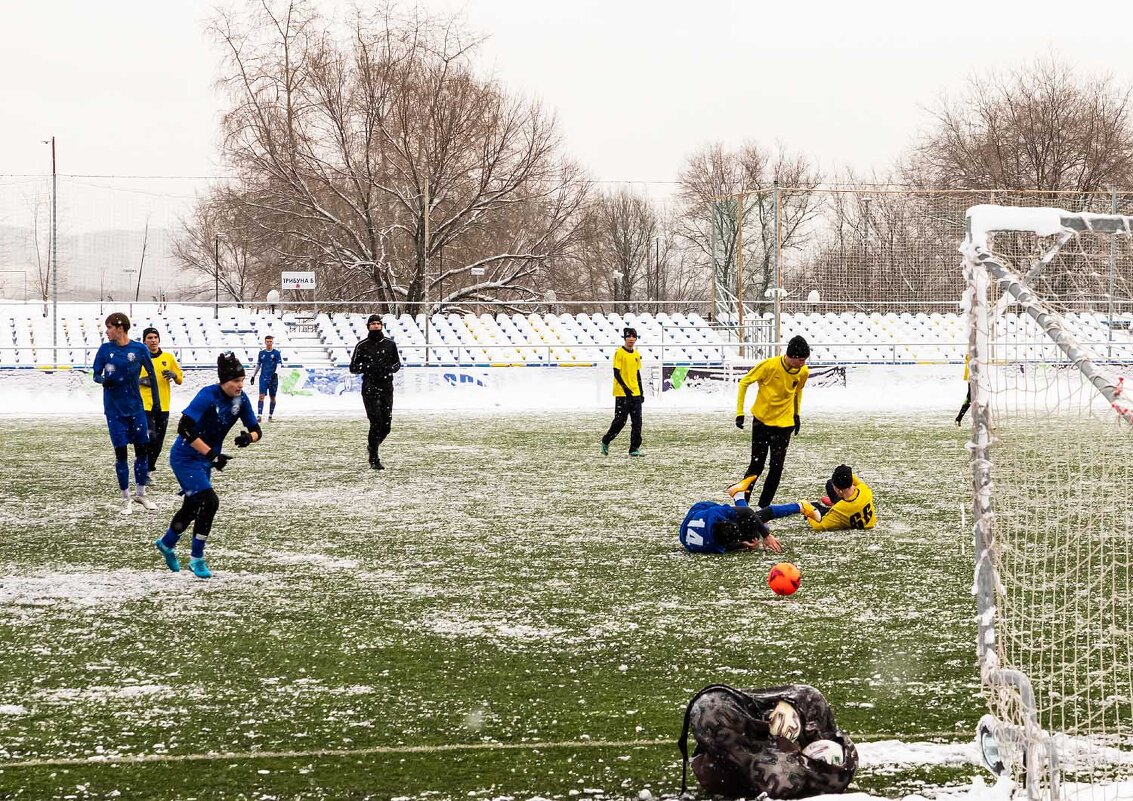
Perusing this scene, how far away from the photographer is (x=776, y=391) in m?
10.5

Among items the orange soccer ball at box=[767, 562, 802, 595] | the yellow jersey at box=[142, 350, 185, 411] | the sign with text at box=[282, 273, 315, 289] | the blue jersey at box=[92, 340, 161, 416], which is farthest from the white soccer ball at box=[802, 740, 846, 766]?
the sign with text at box=[282, 273, 315, 289]

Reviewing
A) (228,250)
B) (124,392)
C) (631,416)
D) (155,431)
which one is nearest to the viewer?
(124,392)

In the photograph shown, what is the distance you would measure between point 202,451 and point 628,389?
26.8 ft

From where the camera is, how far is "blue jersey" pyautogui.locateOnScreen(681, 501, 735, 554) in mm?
8742

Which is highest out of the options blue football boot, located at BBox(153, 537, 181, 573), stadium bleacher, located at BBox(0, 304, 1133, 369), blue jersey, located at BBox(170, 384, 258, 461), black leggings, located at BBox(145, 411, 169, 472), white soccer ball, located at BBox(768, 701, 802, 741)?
stadium bleacher, located at BBox(0, 304, 1133, 369)

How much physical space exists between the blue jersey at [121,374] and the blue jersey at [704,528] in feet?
16.9

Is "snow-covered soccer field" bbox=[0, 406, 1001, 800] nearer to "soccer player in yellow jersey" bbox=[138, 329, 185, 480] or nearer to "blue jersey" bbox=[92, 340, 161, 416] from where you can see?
"soccer player in yellow jersey" bbox=[138, 329, 185, 480]

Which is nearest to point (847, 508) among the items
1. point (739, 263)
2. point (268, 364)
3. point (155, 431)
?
point (155, 431)

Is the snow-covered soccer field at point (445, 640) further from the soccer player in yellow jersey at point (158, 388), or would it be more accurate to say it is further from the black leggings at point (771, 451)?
the black leggings at point (771, 451)

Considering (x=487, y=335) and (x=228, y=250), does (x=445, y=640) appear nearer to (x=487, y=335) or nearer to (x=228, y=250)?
(x=487, y=335)

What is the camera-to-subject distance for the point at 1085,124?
42.2m

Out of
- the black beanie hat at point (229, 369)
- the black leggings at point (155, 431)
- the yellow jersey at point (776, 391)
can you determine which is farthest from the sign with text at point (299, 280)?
the black beanie hat at point (229, 369)

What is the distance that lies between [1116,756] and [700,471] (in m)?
9.46

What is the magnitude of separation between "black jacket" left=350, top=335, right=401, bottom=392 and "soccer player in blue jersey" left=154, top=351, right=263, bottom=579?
20.1 ft
